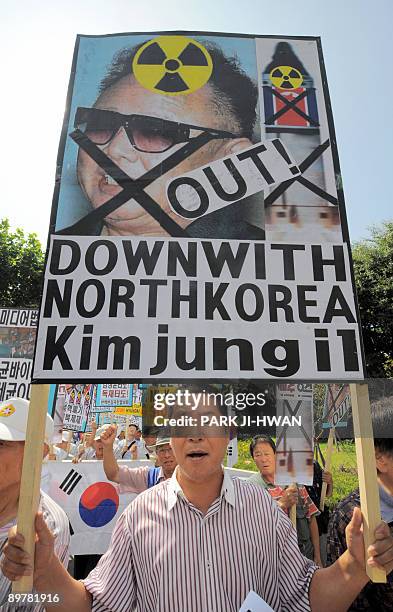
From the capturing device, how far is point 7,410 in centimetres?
203

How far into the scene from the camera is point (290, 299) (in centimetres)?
164

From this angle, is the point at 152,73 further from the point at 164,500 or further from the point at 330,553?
the point at 330,553

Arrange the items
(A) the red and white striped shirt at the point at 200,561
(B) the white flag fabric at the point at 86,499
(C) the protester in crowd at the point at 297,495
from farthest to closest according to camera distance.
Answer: (B) the white flag fabric at the point at 86,499 → (C) the protester in crowd at the point at 297,495 → (A) the red and white striped shirt at the point at 200,561

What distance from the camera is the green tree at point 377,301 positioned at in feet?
52.9

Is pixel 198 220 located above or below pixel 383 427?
above

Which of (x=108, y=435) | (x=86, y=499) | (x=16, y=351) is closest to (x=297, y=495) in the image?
(x=108, y=435)

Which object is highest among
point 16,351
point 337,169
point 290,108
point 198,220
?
point 290,108

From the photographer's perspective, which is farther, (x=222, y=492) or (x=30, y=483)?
(x=222, y=492)

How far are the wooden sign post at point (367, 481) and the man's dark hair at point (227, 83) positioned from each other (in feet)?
4.46

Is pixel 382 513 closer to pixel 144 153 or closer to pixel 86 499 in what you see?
pixel 144 153

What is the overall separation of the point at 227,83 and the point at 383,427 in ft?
6.12

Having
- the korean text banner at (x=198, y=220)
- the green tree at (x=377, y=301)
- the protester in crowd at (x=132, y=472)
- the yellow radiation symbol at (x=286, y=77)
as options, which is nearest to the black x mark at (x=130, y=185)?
the korean text banner at (x=198, y=220)

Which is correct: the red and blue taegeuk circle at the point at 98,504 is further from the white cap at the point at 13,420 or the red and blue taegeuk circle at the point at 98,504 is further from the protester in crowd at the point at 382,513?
the protester in crowd at the point at 382,513

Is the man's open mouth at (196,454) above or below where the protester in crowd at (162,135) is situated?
below
